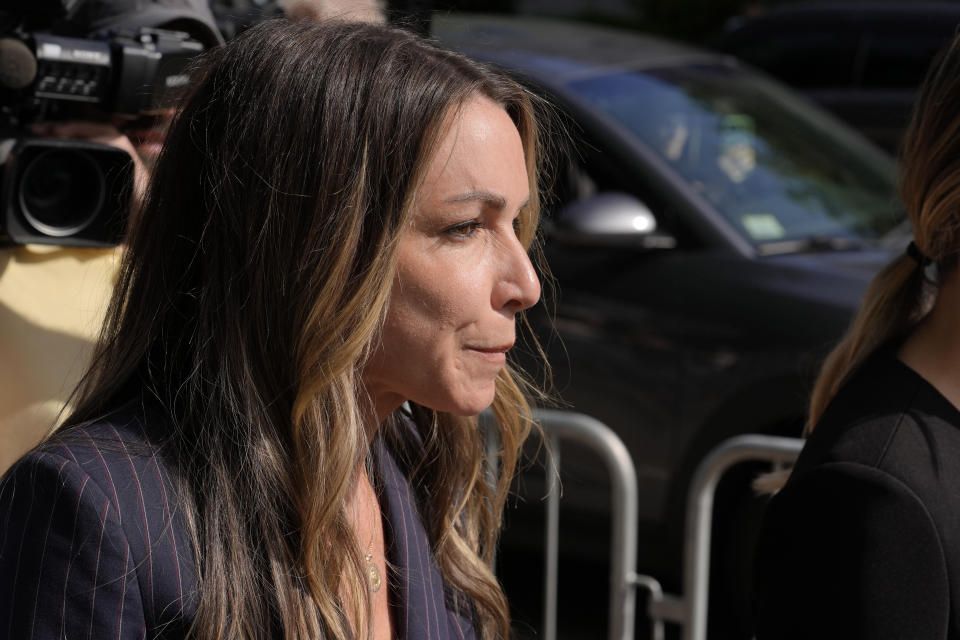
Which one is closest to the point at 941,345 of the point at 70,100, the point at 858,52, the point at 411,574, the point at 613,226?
the point at 411,574

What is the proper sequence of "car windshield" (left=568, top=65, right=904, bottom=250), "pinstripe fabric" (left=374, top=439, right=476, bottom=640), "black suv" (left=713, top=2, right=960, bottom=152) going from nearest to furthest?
"pinstripe fabric" (left=374, top=439, right=476, bottom=640) → "car windshield" (left=568, top=65, right=904, bottom=250) → "black suv" (left=713, top=2, right=960, bottom=152)

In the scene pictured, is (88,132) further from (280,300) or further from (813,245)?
(813,245)

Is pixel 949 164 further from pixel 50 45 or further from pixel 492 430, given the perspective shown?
pixel 492 430

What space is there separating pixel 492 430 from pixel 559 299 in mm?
1138

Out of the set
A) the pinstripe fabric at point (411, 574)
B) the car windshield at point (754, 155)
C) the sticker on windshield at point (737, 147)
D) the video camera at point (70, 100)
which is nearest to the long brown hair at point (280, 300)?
the pinstripe fabric at point (411, 574)

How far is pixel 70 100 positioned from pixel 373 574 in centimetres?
117

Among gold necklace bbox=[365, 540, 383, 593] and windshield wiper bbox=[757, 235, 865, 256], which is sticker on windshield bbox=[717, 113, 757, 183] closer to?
windshield wiper bbox=[757, 235, 865, 256]

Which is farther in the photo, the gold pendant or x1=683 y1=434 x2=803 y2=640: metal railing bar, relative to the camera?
x1=683 y1=434 x2=803 y2=640: metal railing bar

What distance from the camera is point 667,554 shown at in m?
4.41

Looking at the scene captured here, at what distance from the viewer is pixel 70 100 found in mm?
2387

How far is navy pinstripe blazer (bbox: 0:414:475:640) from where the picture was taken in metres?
1.40

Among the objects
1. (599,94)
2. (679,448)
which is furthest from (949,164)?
(599,94)

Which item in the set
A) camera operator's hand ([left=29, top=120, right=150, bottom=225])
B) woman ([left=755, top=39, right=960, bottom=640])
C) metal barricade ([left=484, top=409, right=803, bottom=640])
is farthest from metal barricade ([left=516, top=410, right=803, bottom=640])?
camera operator's hand ([left=29, top=120, right=150, bottom=225])

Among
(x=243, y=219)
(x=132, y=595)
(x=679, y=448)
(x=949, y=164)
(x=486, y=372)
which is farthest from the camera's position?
(x=679, y=448)
